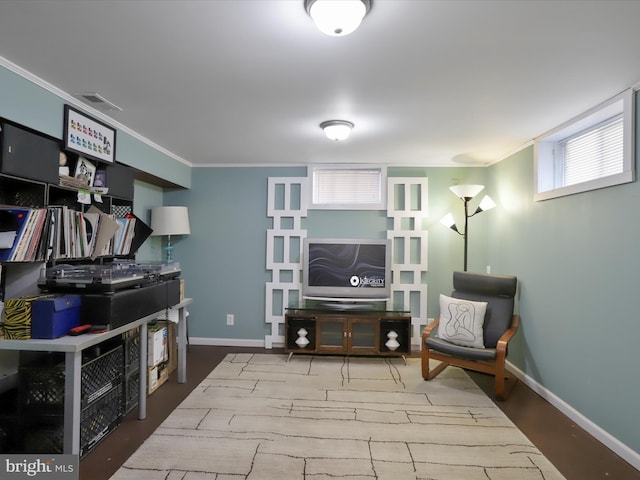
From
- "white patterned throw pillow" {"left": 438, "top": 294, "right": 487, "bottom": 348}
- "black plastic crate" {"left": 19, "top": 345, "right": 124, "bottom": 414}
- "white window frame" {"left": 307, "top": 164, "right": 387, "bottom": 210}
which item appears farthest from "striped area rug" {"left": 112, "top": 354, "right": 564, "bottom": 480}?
"white window frame" {"left": 307, "top": 164, "right": 387, "bottom": 210}

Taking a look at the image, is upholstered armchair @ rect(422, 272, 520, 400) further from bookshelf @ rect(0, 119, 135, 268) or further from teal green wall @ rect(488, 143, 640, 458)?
bookshelf @ rect(0, 119, 135, 268)

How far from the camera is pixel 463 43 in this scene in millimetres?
1671

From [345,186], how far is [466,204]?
143 cm

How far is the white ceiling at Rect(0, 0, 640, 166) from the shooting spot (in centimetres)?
146

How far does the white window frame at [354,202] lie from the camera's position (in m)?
4.21

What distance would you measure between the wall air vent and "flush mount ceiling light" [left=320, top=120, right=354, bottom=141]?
155 cm

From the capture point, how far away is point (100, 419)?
221 centimetres

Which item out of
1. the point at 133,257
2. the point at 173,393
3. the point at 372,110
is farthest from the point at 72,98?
the point at 173,393

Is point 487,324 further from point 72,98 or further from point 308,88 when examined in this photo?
point 72,98

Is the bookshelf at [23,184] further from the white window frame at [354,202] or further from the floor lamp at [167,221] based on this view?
the white window frame at [354,202]

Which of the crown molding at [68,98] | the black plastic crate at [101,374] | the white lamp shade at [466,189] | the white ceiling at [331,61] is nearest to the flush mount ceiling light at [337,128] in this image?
the white ceiling at [331,61]

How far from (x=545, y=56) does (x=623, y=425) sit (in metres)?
2.25

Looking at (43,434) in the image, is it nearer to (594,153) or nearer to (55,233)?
(55,233)

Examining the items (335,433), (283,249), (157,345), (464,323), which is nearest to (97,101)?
(157,345)
